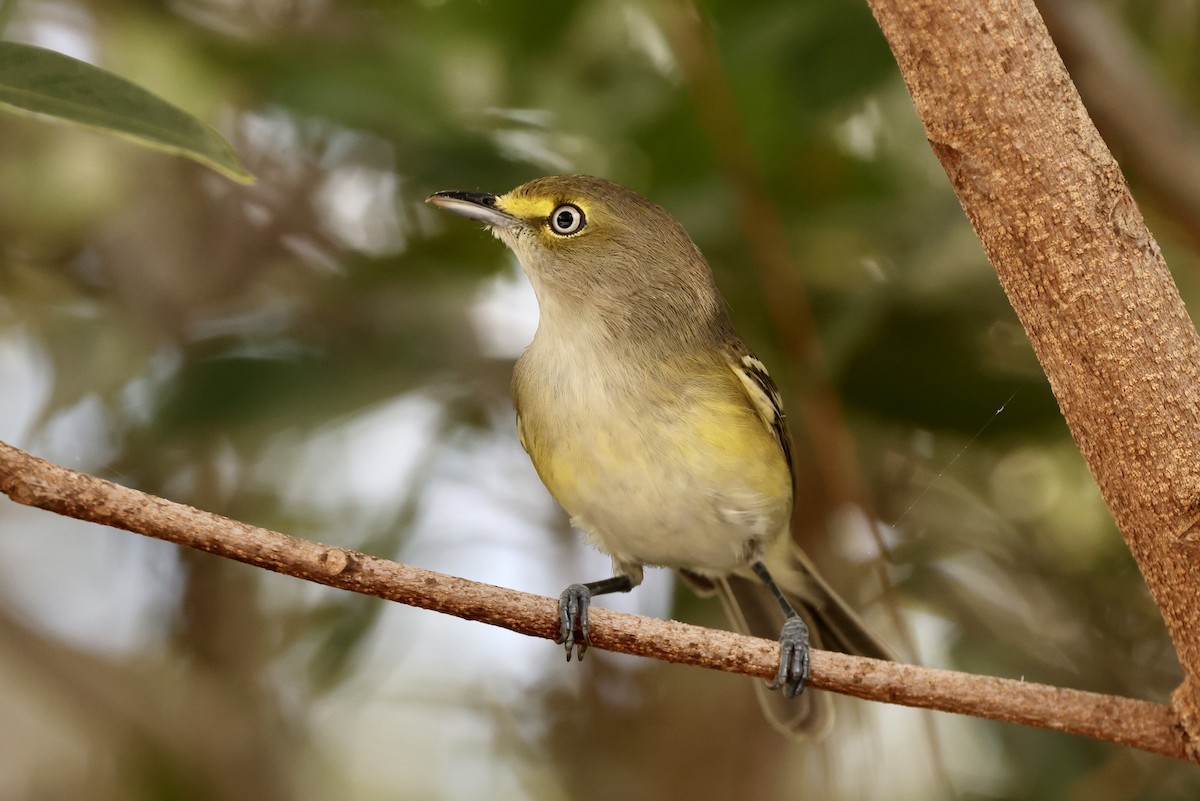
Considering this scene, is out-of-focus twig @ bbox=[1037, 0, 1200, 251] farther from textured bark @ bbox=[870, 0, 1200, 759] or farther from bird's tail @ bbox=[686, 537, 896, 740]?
→ textured bark @ bbox=[870, 0, 1200, 759]

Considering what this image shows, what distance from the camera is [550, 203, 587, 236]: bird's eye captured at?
2.63 metres

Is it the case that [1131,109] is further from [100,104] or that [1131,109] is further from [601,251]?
[100,104]

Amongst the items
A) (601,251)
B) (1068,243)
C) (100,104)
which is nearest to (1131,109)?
(601,251)

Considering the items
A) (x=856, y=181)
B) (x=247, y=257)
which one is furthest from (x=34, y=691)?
(x=856, y=181)

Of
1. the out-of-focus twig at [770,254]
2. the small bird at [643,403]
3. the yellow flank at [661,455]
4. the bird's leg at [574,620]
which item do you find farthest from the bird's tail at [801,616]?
the bird's leg at [574,620]

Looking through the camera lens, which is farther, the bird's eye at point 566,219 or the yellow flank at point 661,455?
the bird's eye at point 566,219

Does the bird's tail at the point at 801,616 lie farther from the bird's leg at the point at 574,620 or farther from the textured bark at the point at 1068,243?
the textured bark at the point at 1068,243

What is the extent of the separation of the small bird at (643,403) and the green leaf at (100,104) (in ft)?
3.06

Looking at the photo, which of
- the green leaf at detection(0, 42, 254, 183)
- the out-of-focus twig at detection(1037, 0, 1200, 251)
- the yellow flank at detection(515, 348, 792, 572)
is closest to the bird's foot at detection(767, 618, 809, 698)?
the yellow flank at detection(515, 348, 792, 572)

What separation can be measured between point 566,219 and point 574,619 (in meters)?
0.96

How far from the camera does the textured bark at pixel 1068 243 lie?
1.46 metres

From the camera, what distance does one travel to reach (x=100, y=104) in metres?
1.54

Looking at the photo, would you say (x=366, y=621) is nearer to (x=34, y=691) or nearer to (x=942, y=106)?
(x=34, y=691)

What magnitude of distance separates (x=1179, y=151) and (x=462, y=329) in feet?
5.70
